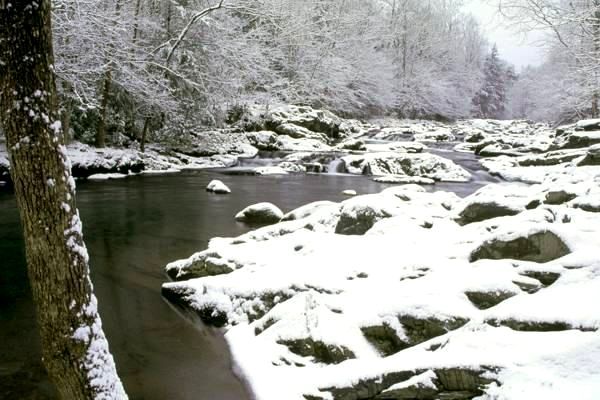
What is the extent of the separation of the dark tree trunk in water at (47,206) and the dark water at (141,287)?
1718mm

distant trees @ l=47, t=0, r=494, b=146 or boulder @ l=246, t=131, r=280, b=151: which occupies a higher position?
distant trees @ l=47, t=0, r=494, b=146

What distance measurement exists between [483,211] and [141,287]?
5.16 m

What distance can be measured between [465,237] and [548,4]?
20.4 feet

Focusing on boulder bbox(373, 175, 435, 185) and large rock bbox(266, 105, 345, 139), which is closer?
boulder bbox(373, 175, 435, 185)

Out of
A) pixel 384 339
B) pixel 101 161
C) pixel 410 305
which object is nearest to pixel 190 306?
pixel 384 339

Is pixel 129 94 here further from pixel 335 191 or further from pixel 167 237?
pixel 167 237

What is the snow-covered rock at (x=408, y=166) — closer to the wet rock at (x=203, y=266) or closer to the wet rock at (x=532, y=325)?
the wet rock at (x=203, y=266)

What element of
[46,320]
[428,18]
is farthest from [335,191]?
[428,18]

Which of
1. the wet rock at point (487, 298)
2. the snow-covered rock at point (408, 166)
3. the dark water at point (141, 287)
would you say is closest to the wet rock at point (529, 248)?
the wet rock at point (487, 298)

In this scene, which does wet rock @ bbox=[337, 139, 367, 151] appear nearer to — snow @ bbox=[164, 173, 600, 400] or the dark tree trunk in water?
snow @ bbox=[164, 173, 600, 400]

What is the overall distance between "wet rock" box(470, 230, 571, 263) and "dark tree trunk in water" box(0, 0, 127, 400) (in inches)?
155

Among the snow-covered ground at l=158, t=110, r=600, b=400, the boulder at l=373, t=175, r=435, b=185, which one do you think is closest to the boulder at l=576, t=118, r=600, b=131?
the boulder at l=373, t=175, r=435, b=185

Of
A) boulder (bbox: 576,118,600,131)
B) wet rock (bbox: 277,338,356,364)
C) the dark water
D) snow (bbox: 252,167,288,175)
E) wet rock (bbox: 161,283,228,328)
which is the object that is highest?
boulder (bbox: 576,118,600,131)

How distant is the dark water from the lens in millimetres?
4082
